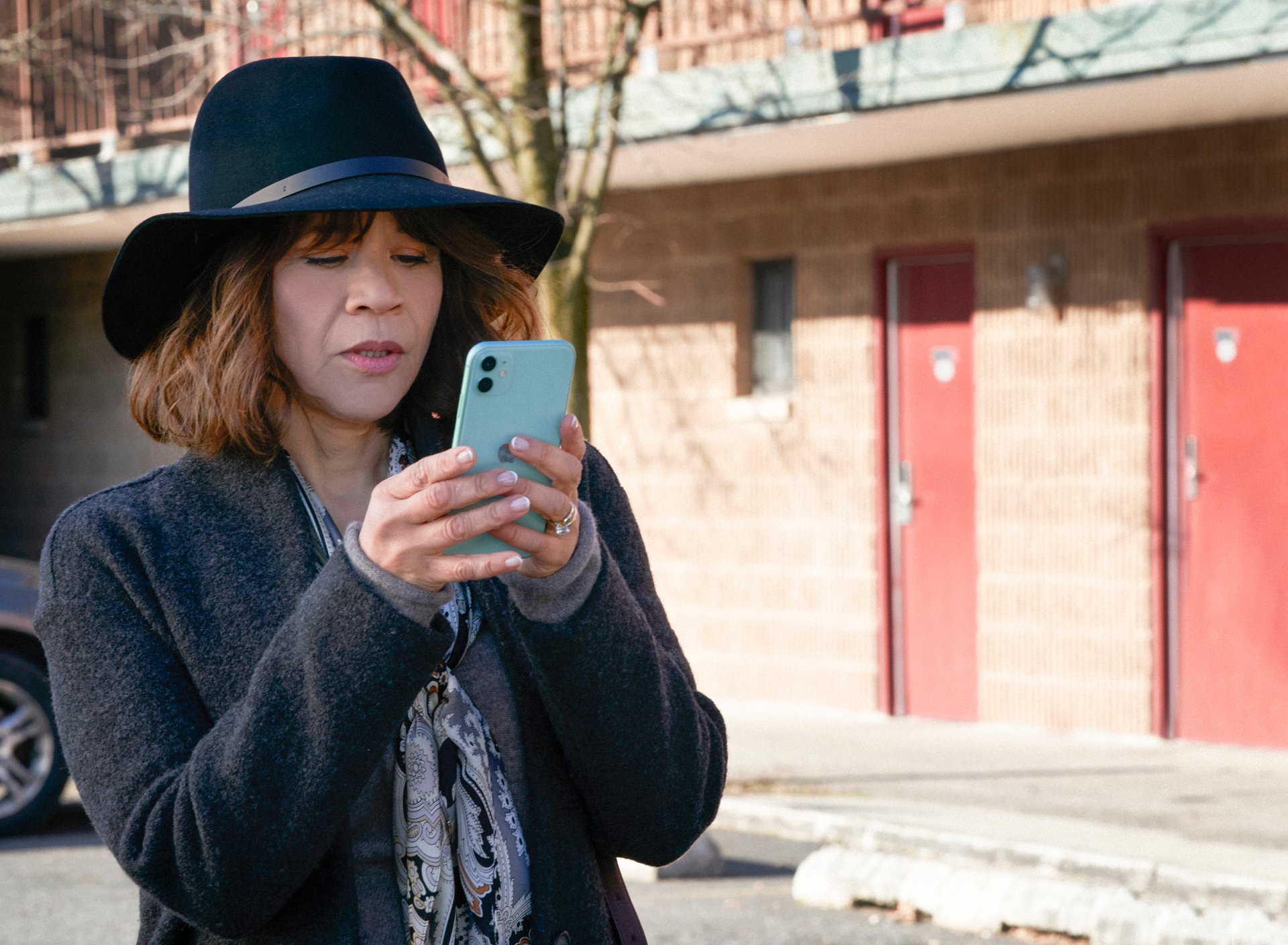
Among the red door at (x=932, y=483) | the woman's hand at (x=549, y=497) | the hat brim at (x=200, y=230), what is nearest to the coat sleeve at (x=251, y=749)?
the woman's hand at (x=549, y=497)

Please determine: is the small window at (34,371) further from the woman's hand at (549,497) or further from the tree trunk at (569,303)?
the woman's hand at (549,497)

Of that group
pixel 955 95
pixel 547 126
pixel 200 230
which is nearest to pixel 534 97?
pixel 547 126

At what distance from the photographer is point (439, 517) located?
56.2 inches

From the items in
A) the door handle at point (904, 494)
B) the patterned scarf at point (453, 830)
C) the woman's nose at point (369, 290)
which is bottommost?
the door handle at point (904, 494)

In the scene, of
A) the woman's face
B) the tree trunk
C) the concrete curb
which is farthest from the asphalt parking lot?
the woman's face

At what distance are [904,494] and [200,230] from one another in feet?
25.7

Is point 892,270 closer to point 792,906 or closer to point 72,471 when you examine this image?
point 792,906

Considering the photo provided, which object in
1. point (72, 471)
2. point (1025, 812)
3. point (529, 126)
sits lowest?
point (1025, 812)

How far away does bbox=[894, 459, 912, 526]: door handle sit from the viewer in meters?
9.30

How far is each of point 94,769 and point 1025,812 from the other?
229 inches

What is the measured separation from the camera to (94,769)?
1.59 meters

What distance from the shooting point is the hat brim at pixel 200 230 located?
1681 millimetres

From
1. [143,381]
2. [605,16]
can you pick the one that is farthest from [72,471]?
[143,381]

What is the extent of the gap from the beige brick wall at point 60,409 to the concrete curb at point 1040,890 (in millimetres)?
8945
